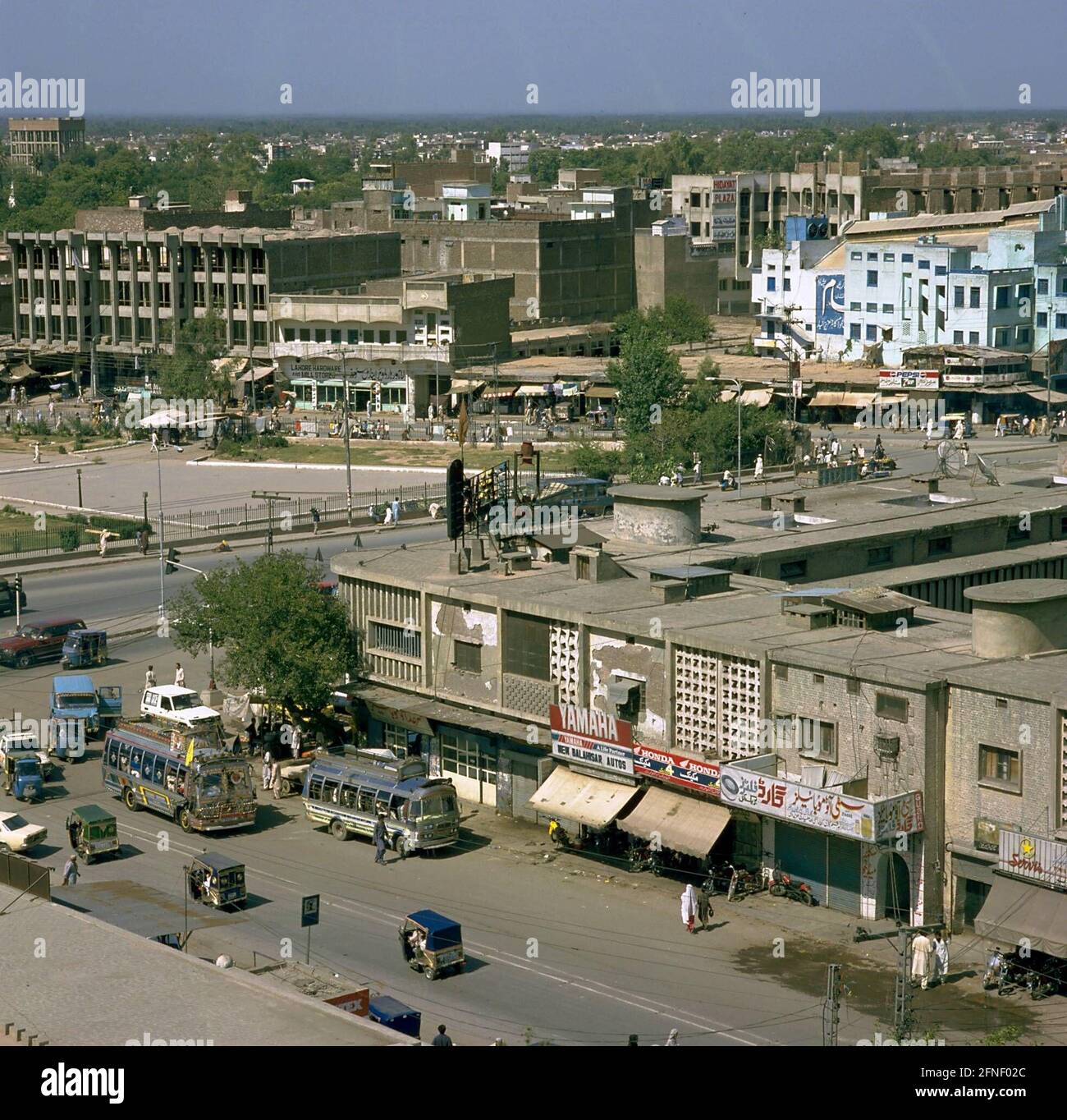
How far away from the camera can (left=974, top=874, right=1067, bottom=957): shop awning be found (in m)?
30.1

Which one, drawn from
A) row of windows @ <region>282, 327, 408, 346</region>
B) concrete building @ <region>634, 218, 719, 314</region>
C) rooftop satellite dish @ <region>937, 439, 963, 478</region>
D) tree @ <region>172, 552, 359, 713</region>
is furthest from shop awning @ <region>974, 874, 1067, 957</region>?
concrete building @ <region>634, 218, 719, 314</region>

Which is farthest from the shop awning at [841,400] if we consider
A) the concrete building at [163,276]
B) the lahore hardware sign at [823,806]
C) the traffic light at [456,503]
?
the lahore hardware sign at [823,806]

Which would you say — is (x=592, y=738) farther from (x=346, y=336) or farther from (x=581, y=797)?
(x=346, y=336)

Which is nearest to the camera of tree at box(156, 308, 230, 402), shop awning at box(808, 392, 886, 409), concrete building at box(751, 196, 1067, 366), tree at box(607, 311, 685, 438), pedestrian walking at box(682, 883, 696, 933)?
pedestrian walking at box(682, 883, 696, 933)

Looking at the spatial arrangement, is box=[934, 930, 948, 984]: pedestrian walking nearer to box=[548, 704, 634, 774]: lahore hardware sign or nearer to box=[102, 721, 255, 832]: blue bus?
box=[548, 704, 634, 774]: lahore hardware sign

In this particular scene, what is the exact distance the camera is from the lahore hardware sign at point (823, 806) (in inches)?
1268

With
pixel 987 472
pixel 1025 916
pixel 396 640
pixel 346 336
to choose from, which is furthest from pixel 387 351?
pixel 1025 916

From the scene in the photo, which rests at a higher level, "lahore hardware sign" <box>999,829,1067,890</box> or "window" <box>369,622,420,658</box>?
"window" <box>369,622,420,658</box>

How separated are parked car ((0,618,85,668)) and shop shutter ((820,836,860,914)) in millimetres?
25137

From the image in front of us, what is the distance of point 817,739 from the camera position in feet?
113

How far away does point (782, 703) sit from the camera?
34938 mm

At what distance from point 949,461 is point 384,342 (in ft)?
162

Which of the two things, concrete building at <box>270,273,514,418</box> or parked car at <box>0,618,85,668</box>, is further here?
concrete building at <box>270,273,514,418</box>

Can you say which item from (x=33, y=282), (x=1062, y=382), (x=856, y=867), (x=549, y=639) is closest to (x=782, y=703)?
(x=856, y=867)
